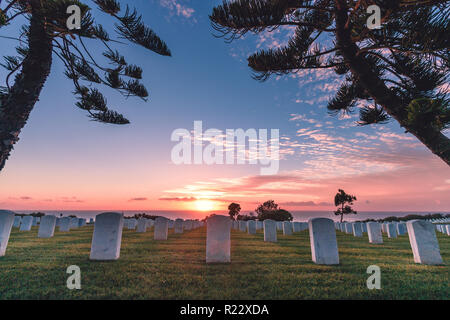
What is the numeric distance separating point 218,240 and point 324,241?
255cm

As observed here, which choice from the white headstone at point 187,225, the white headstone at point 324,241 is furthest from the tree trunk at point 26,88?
the white headstone at point 187,225

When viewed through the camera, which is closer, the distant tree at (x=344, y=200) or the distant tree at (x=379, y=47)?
the distant tree at (x=379, y=47)

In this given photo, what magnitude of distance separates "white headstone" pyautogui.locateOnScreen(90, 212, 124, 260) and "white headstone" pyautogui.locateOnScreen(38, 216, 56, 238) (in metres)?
6.52

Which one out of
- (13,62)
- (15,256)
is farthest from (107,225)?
(13,62)

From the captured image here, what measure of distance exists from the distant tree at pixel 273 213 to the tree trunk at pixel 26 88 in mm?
25833

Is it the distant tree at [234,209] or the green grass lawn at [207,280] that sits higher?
the distant tree at [234,209]

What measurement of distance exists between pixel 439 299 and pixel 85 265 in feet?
19.6

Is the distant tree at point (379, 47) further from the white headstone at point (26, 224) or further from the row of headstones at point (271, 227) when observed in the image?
the white headstone at point (26, 224)

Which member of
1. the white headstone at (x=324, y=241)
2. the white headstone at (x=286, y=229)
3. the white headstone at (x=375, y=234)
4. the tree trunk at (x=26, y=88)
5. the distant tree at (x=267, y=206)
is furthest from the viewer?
the distant tree at (x=267, y=206)

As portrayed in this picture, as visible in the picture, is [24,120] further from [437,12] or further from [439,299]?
[439,299]

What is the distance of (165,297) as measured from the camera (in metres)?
2.73

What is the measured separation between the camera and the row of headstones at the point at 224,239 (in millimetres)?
5062

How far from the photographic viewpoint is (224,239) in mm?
5254

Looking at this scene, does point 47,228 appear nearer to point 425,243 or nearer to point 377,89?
point 377,89
